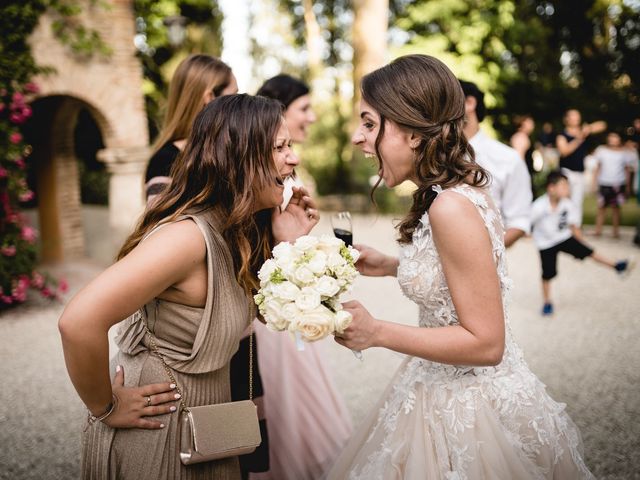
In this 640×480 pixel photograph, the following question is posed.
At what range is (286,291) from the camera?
5.35ft

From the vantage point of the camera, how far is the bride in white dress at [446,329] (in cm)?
177

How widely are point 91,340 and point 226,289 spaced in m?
0.49

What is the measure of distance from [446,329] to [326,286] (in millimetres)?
478

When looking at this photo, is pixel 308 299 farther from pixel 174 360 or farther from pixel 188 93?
pixel 188 93

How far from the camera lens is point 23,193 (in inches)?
274

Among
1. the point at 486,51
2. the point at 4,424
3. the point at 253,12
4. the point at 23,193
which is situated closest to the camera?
the point at 4,424

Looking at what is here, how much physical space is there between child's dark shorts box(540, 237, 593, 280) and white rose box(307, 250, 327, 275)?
19.0ft

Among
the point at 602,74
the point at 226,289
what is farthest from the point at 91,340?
the point at 602,74

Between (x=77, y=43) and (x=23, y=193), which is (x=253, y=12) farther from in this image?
(x=23, y=193)

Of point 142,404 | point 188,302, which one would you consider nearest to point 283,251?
point 188,302

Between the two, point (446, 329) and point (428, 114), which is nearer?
point (446, 329)

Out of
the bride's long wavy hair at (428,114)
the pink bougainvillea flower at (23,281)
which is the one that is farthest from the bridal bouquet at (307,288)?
the pink bougainvillea flower at (23,281)

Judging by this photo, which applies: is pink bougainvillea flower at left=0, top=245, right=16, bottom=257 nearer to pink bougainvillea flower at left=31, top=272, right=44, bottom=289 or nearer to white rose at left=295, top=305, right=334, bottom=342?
pink bougainvillea flower at left=31, top=272, right=44, bottom=289

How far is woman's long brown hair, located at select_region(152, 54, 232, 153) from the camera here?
3211 mm
